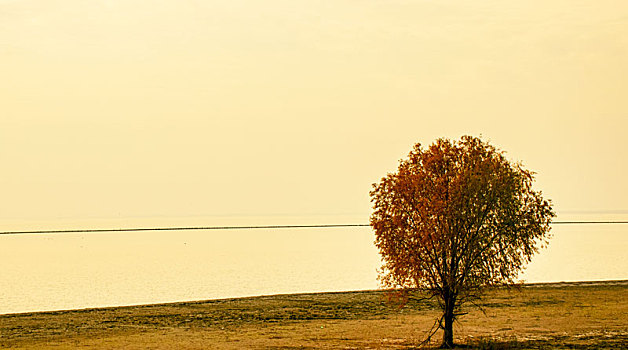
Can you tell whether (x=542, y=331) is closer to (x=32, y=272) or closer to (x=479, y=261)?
(x=479, y=261)

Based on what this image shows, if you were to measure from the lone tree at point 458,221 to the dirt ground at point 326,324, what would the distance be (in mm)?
3324

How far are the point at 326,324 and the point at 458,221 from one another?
42.2 ft

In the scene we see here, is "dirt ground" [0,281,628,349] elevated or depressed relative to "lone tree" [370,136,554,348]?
depressed

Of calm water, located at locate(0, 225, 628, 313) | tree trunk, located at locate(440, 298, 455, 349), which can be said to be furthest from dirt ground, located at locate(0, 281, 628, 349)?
calm water, located at locate(0, 225, 628, 313)

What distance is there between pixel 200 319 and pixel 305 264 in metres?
82.2

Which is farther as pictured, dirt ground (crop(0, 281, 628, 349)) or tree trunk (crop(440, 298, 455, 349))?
dirt ground (crop(0, 281, 628, 349))

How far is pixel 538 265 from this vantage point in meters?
126

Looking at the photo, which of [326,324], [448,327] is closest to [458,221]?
[448,327]

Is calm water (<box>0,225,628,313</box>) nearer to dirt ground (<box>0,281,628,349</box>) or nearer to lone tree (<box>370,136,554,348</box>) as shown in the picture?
dirt ground (<box>0,281,628,349</box>)

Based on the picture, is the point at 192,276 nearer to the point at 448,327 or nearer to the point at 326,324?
the point at 326,324

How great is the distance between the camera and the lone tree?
121 feet

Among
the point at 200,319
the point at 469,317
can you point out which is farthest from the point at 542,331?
the point at 200,319

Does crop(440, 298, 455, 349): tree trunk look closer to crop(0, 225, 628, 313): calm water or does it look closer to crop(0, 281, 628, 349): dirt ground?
crop(0, 281, 628, 349): dirt ground

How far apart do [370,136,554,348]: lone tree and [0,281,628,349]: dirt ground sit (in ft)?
10.9
